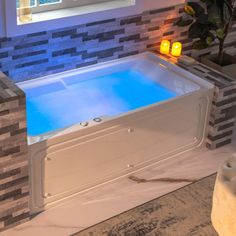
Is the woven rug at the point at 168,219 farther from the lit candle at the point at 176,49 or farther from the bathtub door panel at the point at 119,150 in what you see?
the lit candle at the point at 176,49

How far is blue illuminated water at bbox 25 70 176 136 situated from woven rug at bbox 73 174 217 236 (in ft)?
2.35

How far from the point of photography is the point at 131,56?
4.01 meters

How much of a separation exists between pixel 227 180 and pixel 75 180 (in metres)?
1.14

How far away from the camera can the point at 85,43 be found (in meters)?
3.71

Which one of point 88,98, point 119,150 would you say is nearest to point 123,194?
point 119,150

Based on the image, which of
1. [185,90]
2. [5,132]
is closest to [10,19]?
[5,132]

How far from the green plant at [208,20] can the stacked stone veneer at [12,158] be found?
1741mm

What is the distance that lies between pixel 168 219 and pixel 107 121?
0.73 meters

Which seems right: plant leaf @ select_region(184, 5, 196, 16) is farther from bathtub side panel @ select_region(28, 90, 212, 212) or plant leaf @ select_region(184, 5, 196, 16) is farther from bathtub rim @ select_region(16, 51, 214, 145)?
bathtub side panel @ select_region(28, 90, 212, 212)

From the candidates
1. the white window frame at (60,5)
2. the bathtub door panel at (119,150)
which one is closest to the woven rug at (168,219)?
the bathtub door panel at (119,150)

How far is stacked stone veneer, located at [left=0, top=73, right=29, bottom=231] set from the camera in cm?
269

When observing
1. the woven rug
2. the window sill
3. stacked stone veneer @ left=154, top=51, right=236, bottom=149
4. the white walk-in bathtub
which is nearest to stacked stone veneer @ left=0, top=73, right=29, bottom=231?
the white walk-in bathtub

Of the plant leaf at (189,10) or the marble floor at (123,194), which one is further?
the plant leaf at (189,10)

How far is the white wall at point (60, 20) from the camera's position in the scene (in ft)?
10.5
